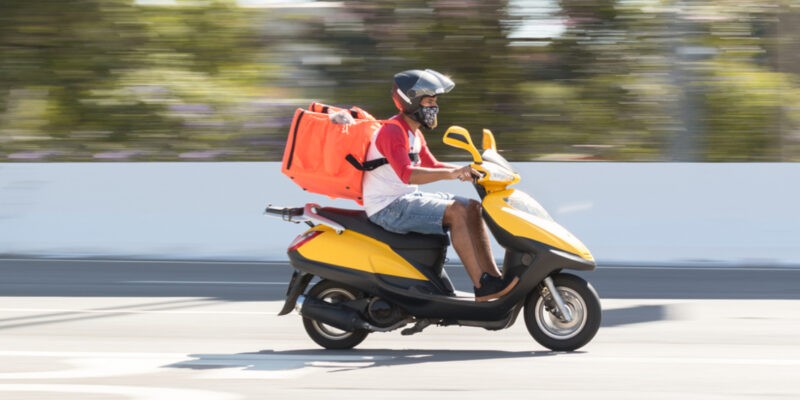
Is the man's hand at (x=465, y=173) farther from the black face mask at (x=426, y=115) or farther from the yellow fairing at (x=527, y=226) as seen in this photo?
the black face mask at (x=426, y=115)

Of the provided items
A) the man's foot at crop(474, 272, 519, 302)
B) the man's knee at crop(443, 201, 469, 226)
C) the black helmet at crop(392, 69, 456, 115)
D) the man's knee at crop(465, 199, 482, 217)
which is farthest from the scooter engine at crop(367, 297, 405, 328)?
the black helmet at crop(392, 69, 456, 115)

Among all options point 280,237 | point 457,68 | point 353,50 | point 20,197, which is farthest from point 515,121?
point 20,197

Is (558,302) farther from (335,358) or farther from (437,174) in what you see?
(335,358)

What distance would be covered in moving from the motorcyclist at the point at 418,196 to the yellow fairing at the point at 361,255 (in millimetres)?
141

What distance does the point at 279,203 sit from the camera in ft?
47.1

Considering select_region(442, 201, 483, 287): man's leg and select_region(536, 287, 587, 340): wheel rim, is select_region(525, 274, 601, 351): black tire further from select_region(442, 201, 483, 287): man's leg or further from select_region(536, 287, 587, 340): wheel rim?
select_region(442, 201, 483, 287): man's leg

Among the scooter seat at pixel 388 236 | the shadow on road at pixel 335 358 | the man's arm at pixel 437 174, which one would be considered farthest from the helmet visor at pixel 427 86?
the shadow on road at pixel 335 358

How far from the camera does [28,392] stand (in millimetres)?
6410

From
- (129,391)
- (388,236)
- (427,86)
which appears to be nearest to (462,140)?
(427,86)

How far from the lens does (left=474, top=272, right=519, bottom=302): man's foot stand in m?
7.36

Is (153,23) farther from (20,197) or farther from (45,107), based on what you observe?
(20,197)

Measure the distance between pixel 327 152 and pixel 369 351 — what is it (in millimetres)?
1221

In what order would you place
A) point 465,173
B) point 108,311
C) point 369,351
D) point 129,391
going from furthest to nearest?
1. point 108,311
2. point 369,351
3. point 465,173
4. point 129,391

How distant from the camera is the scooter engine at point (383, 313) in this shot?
756 centimetres
